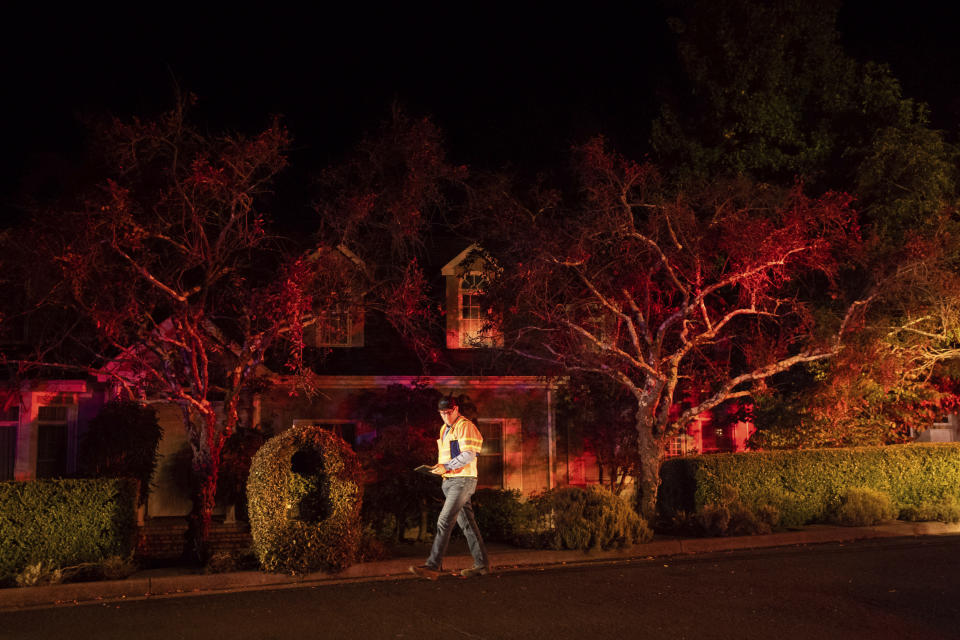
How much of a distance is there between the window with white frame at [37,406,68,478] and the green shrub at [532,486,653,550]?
1044 centimetres

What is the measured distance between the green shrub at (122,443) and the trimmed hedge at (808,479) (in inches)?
366

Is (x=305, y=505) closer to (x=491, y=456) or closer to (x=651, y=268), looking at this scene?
(x=651, y=268)

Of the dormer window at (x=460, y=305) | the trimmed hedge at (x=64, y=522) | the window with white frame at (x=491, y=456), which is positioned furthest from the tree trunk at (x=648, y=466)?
the trimmed hedge at (x=64, y=522)

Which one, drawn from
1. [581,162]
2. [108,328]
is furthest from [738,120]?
[108,328]

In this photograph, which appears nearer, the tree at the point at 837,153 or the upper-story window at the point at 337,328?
the upper-story window at the point at 337,328

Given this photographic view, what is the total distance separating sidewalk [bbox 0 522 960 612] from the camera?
10141mm

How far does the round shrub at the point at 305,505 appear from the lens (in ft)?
36.4

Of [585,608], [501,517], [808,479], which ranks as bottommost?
[585,608]

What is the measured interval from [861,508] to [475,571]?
783 centimetres

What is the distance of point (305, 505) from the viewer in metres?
11.5

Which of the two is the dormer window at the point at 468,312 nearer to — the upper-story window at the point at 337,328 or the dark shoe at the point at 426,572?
the upper-story window at the point at 337,328

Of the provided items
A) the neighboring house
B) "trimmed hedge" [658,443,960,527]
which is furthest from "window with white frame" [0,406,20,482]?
"trimmed hedge" [658,443,960,527]

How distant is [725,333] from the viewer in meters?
19.5

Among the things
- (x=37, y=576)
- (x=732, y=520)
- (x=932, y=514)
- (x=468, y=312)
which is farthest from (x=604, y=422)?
(x=37, y=576)
